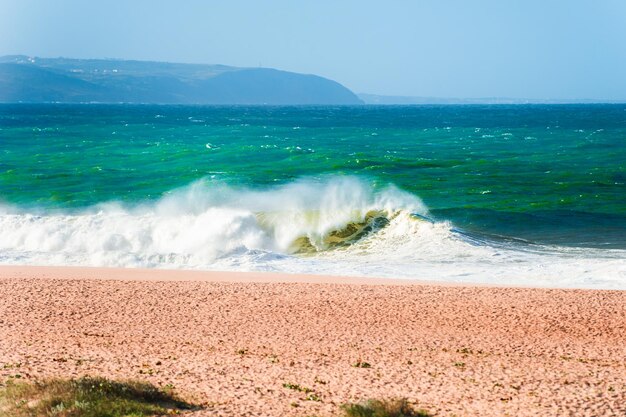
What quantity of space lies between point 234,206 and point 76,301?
53.5 feet

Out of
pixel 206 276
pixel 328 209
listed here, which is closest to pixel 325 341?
pixel 206 276

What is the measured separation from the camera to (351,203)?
3089cm

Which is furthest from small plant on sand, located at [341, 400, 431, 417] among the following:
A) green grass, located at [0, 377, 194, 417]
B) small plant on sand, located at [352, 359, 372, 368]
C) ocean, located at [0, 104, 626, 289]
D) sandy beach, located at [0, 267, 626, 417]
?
ocean, located at [0, 104, 626, 289]

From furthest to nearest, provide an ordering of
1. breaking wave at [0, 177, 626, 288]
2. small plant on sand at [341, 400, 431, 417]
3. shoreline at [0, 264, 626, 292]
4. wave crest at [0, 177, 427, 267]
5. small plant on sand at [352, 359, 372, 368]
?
wave crest at [0, 177, 427, 267]
breaking wave at [0, 177, 626, 288]
shoreline at [0, 264, 626, 292]
small plant on sand at [352, 359, 372, 368]
small plant on sand at [341, 400, 431, 417]

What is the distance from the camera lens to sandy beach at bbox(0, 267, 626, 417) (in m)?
9.76

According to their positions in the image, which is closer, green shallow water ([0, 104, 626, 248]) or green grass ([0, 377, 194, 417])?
green grass ([0, 377, 194, 417])

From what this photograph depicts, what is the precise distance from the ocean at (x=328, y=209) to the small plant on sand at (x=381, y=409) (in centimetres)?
1005

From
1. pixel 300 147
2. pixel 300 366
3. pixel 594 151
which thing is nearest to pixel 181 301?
pixel 300 366

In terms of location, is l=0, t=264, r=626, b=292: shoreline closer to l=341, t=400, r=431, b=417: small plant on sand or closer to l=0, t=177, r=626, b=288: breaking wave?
l=0, t=177, r=626, b=288: breaking wave

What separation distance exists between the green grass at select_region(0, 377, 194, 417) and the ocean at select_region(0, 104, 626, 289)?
1089cm

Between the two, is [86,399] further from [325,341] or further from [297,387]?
[325,341]

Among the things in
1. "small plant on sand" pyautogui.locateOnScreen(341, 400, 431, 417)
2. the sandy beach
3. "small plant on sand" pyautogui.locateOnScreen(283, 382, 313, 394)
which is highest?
"small plant on sand" pyautogui.locateOnScreen(341, 400, 431, 417)

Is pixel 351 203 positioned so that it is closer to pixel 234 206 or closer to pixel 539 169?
pixel 234 206

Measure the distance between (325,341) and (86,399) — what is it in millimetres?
4505
